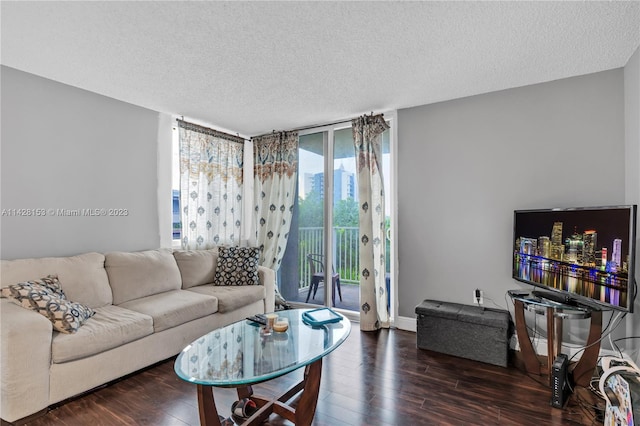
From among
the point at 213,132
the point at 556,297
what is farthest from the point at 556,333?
the point at 213,132

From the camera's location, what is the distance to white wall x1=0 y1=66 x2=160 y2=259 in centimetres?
260

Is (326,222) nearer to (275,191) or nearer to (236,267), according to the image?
(275,191)

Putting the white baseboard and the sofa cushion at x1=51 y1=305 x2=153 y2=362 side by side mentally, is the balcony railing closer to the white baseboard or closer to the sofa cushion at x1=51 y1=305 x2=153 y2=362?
the white baseboard

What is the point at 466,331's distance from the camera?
9.27 feet

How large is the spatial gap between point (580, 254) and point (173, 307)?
3.22 m

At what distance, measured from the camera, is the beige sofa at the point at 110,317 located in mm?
1938

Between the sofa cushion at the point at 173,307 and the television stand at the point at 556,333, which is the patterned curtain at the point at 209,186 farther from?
the television stand at the point at 556,333

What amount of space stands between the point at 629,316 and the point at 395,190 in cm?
222

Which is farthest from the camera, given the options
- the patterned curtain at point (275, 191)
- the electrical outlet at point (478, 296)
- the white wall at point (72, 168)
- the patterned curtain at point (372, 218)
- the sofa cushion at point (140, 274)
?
the patterned curtain at point (275, 191)

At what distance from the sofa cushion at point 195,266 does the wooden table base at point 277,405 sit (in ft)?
5.75

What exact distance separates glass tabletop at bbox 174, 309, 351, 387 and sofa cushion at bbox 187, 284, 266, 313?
2.95 feet

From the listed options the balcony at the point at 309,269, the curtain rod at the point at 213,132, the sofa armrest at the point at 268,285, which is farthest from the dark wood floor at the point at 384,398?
the curtain rod at the point at 213,132

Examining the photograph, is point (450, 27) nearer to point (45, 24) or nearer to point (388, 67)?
point (388, 67)

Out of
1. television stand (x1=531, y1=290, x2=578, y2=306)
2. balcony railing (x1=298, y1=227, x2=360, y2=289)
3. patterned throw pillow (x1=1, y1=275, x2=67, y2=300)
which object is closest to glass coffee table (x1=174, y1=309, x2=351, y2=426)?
patterned throw pillow (x1=1, y1=275, x2=67, y2=300)
